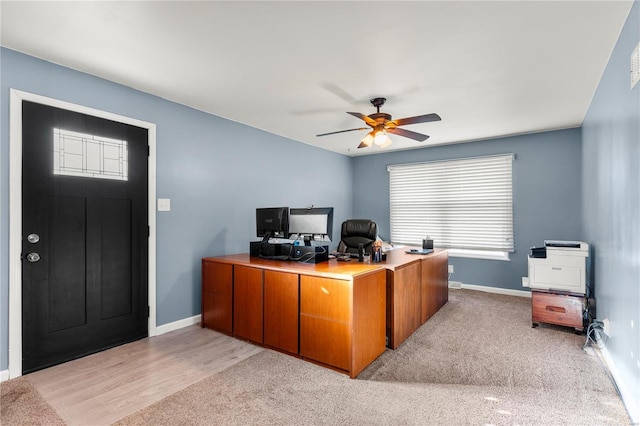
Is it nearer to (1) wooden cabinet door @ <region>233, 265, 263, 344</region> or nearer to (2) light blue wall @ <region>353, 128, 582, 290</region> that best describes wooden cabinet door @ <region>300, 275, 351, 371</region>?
(1) wooden cabinet door @ <region>233, 265, 263, 344</region>

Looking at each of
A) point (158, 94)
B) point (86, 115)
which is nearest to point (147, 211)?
point (86, 115)

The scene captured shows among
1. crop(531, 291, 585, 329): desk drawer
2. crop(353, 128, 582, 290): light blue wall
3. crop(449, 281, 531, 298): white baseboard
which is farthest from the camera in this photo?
crop(449, 281, 531, 298): white baseboard

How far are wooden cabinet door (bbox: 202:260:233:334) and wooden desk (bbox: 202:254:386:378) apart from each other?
10 mm

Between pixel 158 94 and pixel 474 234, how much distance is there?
16.2 ft

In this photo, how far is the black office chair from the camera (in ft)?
13.2

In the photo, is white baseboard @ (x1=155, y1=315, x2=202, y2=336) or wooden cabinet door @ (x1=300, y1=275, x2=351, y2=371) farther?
white baseboard @ (x1=155, y1=315, x2=202, y2=336)

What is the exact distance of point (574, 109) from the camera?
146 inches

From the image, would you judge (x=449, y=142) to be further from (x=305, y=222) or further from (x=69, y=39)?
(x=69, y=39)

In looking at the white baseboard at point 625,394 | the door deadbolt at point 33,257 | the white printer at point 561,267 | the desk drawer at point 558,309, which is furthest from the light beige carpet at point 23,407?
the white printer at point 561,267

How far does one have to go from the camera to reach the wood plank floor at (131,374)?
2.03 meters

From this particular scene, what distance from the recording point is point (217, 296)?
10.9 ft

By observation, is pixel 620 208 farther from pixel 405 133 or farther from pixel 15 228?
pixel 15 228

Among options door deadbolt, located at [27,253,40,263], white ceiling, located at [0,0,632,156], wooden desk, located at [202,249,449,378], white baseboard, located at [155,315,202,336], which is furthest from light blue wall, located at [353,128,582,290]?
door deadbolt, located at [27,253,40,263]

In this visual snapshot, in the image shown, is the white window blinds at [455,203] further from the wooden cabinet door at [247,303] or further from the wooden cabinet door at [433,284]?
the wooden cabinet door at [247,303]
